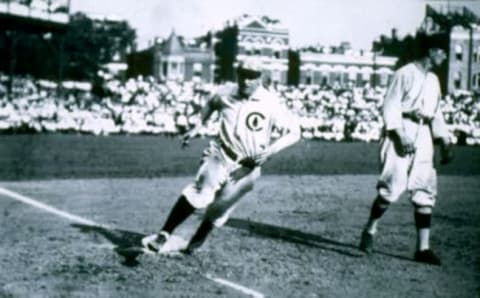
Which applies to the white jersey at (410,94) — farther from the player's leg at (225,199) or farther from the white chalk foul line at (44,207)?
the white chalk foul line at (44,207)

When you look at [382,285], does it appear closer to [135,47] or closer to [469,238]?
[469,238]

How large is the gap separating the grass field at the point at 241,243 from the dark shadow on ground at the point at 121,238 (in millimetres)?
27

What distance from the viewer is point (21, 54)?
213ft

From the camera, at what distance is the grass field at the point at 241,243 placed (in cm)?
456

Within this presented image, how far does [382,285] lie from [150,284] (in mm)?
1496

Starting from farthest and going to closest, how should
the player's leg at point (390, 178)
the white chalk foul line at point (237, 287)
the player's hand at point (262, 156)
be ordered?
1. the player's leg at point (390, 178)
2. the player's hand at point (262, 156)
3. the white chalk foul line at point (237, 287)

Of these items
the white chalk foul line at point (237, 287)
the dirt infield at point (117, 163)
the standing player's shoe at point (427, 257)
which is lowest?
the dirt infield at point (117, 163)

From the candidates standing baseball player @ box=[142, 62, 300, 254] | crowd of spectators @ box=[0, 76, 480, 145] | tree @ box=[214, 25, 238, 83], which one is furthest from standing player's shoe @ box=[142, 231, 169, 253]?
tree @ box=[214, 25, 238, 83]

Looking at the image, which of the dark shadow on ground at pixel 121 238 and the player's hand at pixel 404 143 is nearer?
the dark shadow on ground at pixel 121 238

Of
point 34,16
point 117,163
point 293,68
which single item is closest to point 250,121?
point 117,163

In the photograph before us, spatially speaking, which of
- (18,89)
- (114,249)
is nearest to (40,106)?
(18,89)

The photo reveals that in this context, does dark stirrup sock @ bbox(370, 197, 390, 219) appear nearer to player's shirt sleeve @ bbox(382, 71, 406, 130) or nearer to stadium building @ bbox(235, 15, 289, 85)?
player's shirt sleeve @ bbox(382, 71, 406, 130)

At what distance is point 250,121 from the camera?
546cm

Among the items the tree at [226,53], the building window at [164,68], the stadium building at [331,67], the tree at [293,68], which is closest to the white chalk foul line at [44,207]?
the tree at [226,53]
